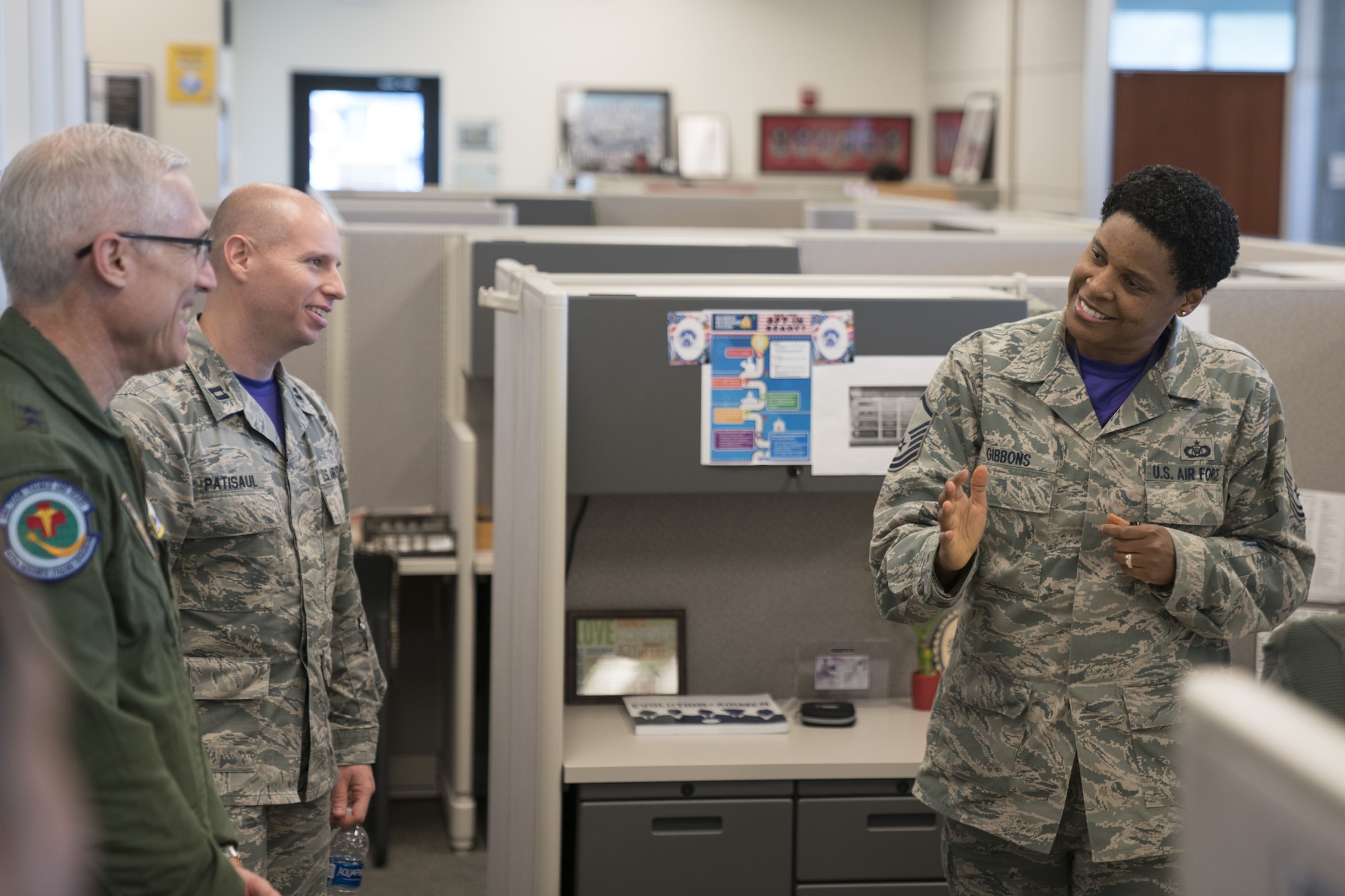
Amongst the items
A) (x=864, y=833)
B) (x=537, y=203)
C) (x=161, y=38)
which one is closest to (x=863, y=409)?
(x=864, y=833)

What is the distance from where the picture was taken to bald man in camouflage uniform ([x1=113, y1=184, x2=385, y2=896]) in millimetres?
1562

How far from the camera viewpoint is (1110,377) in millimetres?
1612

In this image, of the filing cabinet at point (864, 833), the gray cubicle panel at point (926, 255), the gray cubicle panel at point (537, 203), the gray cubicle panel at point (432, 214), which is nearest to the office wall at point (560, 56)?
the gray cubicle panel at point (537, 203)

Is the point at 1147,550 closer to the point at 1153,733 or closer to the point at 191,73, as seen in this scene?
the point at 1153,733

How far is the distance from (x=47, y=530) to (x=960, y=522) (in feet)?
3.04

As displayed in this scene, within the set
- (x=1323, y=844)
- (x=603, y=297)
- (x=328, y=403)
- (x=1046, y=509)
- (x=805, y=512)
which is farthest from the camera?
(x=328, y=403)

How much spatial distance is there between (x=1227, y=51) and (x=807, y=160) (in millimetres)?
4146

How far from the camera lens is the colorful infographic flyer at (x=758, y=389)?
2250 millimetres

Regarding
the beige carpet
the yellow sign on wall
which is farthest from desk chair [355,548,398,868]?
the yellow sign on wall

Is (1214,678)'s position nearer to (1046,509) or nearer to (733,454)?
(1046,509)

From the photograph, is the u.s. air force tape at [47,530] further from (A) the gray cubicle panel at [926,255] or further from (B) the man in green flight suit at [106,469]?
(A) the gray cubicle panel at [926,255]

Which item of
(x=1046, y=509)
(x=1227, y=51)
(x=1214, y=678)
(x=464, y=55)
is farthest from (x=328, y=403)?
(x=464, y=55)

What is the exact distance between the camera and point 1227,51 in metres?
8.45

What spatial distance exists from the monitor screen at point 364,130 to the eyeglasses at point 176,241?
1042cm
